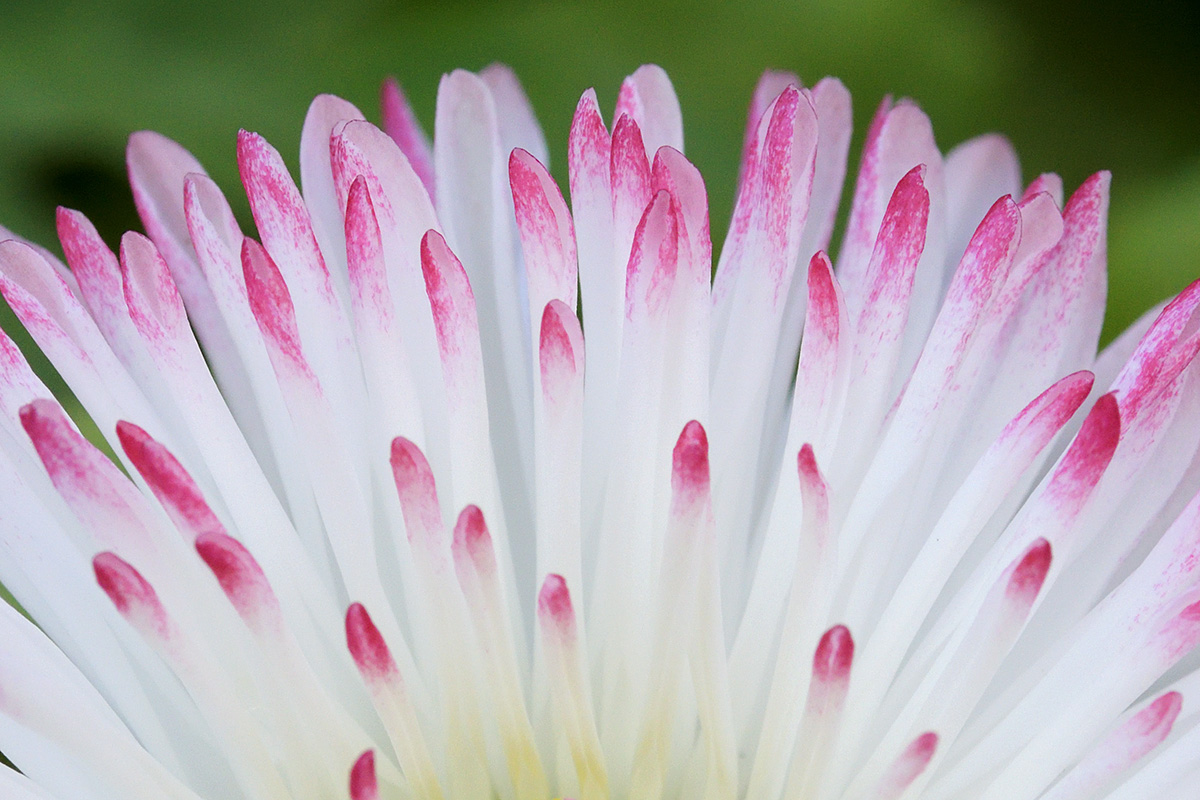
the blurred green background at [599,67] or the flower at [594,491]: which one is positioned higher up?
the blurred green background at [599,67]

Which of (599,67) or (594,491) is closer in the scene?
(594,491)

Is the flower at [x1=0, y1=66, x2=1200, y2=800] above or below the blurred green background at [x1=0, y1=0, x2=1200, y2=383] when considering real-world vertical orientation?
below

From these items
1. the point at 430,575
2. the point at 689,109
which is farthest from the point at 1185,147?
the point at 430,575

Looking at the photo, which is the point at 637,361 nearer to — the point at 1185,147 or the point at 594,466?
the point at 594,466

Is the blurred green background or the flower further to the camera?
the blurred green background

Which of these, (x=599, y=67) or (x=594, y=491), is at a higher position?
(x=599, y=67)
